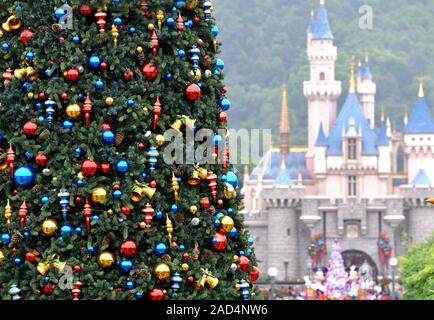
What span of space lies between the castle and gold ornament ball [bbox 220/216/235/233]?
65435 mm

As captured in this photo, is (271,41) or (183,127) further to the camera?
(271,41)

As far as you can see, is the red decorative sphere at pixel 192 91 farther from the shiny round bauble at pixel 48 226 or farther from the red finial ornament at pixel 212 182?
the shiny round bauble at pixel 48 226

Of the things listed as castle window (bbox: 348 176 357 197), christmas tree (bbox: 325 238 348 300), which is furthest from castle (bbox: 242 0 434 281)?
christmas tree (bbox: 325 238 348 300)

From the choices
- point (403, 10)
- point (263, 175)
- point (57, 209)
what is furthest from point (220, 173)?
point (403, 10)

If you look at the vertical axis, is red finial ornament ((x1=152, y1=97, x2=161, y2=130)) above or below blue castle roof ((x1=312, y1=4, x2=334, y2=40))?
below

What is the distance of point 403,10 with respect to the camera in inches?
5295

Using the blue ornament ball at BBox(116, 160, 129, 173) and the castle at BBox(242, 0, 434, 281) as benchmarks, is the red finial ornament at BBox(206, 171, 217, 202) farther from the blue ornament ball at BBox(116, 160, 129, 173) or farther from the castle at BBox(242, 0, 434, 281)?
the castle at BBox(242, 0, 434, 281)

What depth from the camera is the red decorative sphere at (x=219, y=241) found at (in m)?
12.5

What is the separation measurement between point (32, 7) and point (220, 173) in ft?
5.62

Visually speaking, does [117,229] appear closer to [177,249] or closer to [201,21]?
[177,249]

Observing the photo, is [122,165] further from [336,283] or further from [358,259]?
[358,259]

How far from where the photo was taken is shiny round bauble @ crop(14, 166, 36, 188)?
12219 millimetres
